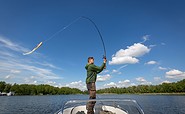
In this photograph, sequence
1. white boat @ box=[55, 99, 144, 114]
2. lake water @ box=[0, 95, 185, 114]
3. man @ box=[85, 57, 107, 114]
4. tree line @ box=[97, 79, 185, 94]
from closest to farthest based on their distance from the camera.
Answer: white boat @ box=[55, 99, 144, 114], man @ box=[85, 57, 107, 114], lake water @ box=[0, 95, 185, 114], tree line @ box=[97, 79, 185, 94]

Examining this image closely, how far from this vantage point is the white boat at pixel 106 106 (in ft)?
11.0

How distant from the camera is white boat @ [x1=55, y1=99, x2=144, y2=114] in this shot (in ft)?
11.0

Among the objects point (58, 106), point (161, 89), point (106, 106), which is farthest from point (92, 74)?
A: point (161, 89)

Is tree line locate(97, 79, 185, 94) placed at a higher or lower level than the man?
higher

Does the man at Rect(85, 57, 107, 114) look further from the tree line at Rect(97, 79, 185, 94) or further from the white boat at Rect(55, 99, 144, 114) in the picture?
the tree line at Rect(97, 79, 185, 94)

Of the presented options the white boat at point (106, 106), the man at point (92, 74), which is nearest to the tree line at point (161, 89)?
the man at point (92, 74)

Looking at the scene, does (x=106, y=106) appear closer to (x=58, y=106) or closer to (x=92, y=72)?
(x=92, y=72)

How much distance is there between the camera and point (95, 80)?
514 cm

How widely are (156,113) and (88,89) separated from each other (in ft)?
55.2

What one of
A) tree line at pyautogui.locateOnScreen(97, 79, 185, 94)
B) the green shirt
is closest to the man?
the green shirt

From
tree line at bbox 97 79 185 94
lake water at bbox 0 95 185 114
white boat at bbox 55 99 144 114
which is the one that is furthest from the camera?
tree line at bbox 97 79 185 94

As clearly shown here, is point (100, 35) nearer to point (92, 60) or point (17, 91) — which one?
point (92, 60)

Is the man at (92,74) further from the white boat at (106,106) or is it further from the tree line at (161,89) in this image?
the tree line at (161,89)

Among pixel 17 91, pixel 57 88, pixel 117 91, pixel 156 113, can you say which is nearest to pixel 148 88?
pixel 117 91
